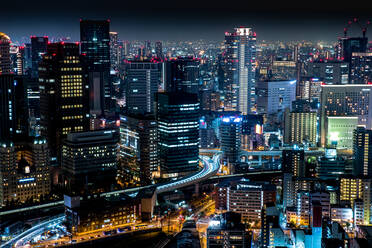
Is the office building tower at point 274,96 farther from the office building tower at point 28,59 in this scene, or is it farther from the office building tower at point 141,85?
the office building tower at point 28,59

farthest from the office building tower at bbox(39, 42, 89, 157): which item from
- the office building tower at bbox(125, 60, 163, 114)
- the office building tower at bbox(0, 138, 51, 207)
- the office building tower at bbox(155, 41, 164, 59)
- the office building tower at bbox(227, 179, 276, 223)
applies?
the office building tower at bbox(155, 41, 164, 59)

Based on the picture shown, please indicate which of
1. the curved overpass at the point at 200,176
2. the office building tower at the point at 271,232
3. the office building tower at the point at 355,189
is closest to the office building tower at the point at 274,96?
the curved overpass at the point at 200,176

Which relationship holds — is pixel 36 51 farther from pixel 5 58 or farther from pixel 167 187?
pixel 167 187

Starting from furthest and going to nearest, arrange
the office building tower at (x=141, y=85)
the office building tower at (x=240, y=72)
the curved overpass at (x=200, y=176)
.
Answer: the office building tower at (x=240, y=72), the office building tower at (x=141, y=85), the curved overpass at (x=200, y=176)

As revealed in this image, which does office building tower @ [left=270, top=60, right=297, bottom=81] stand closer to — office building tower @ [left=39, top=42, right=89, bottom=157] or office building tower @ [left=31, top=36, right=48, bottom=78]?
office building tower @ [left=31, top=36, right=48, bottom=78]

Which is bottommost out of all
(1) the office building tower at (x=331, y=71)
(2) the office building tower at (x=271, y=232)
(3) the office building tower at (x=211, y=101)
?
(2) the office building tower at (x=271, y=232)
